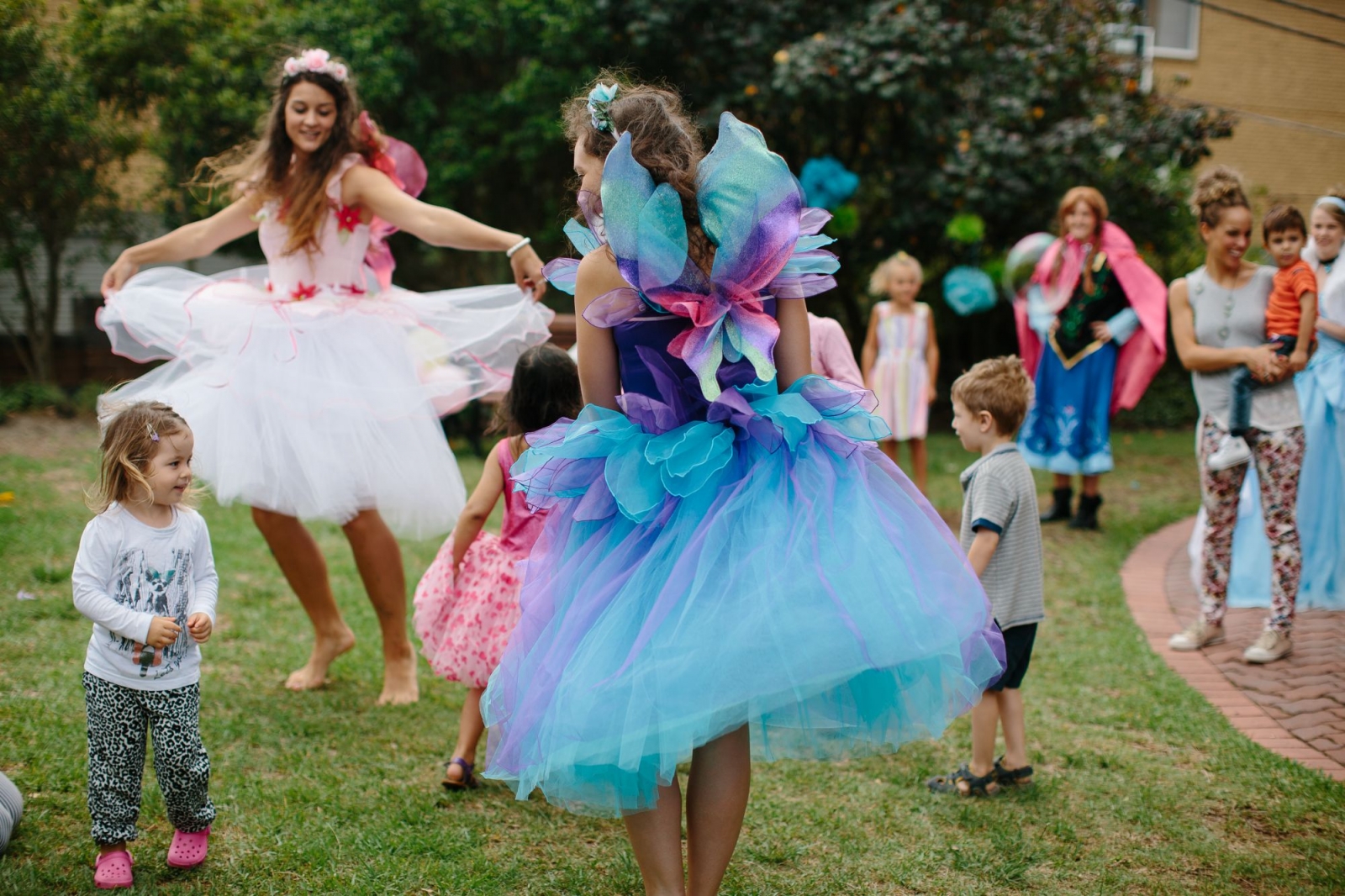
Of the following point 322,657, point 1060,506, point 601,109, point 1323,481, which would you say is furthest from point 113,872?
point 1060,506

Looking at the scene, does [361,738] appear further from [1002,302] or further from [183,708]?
[1002,302]

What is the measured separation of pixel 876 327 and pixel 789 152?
429cm

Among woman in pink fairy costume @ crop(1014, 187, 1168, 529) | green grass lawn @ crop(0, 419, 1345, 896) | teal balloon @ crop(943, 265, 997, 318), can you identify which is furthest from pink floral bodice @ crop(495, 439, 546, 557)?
teal balloon @ crop(943, 265, 997, 318)

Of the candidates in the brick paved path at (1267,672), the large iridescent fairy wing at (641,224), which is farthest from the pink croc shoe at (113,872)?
the brick paved path at (1267,672)

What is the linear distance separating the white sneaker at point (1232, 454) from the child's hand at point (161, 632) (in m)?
4.32

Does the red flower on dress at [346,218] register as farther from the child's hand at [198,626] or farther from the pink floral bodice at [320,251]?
the child's hand at [198,626]

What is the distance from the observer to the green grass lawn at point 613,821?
10.0ft

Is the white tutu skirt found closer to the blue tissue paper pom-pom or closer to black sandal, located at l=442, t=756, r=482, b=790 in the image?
black sandal, located at l=442, t=756, r=482, b=790

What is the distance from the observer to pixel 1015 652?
359 cm

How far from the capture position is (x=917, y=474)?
841cm

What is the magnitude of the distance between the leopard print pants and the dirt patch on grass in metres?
7.15

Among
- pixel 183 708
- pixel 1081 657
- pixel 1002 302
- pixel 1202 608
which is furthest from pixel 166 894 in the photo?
pixel 1002 302

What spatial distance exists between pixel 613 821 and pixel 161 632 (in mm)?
1452

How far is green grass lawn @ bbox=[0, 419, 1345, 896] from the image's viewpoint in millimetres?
3057
